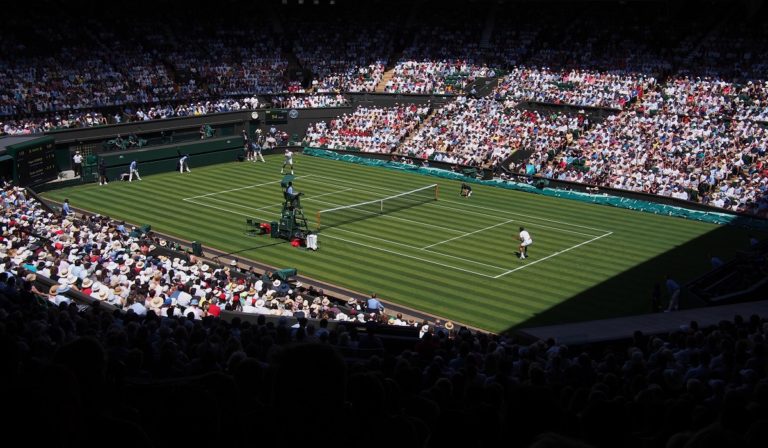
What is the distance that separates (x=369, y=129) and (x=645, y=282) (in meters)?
30.1

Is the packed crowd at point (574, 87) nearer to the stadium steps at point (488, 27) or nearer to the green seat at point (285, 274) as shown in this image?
the stadium steps at point (488, 27)

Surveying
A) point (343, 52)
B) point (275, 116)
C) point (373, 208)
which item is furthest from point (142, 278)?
point (343, 52)

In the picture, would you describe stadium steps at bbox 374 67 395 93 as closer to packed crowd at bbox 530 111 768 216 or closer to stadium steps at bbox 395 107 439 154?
stadium steps at bbox 395 107 439 154

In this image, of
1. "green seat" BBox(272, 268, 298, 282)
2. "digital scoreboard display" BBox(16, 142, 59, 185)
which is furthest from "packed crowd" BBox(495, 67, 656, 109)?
"green seat" BBox(272, 268, 298, 282)

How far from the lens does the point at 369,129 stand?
180 feet

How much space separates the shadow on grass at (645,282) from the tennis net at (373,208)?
11286 mm

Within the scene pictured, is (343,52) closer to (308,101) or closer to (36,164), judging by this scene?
(308,101)

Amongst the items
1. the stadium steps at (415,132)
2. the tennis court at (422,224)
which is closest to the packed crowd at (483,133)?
the stadium steps at (415,132)

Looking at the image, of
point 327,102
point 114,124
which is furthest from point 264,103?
point 114,124

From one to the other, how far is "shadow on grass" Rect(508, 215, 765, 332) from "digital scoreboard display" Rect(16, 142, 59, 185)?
2775cm

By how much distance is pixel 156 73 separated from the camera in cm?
5606

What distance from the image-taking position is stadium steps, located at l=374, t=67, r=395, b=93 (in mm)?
59781

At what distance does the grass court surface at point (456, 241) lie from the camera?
26375mm

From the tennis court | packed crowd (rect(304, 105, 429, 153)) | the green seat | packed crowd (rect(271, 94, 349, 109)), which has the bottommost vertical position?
the green seat
